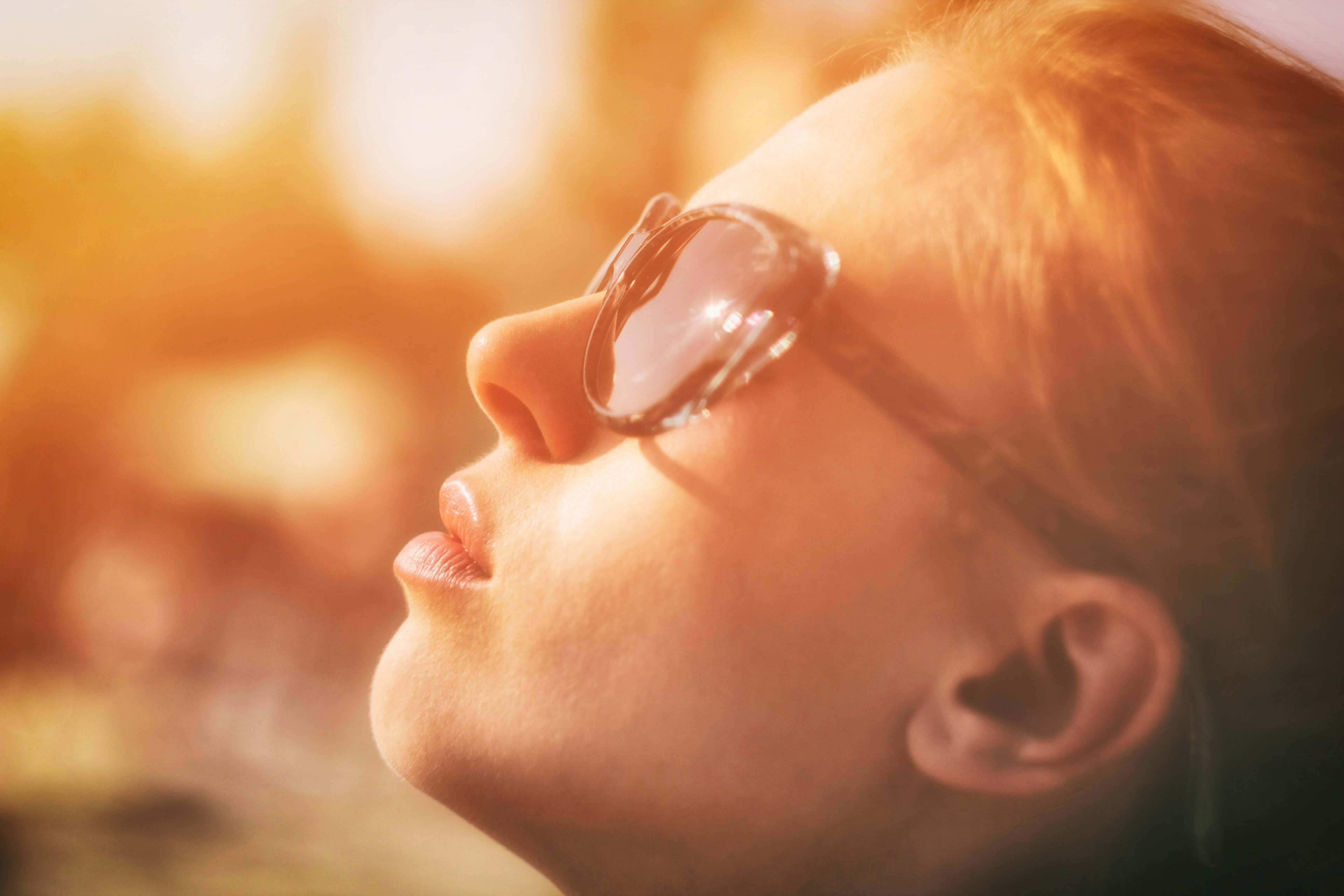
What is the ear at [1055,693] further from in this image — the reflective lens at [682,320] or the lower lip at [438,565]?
the lower lip at [438,565]

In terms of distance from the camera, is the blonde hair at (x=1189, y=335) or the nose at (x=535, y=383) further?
the nose at (x=535, y=383)

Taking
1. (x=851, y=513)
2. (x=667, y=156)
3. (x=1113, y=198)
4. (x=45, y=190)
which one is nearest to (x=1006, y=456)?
(x=851, y=513)

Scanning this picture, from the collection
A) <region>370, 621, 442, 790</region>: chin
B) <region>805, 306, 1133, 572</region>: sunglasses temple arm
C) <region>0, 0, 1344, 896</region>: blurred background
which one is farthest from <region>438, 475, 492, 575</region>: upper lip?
<region>0, 0, 1344, 896</region>: blurred background

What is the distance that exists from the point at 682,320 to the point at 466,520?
300 mm

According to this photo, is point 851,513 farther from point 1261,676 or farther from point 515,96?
point 515,96

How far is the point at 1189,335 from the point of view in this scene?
68cm

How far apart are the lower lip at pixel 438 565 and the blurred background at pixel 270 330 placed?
94 cm

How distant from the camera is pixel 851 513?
68 cm

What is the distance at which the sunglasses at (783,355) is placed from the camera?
674 millimetres

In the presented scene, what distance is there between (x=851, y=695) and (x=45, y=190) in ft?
6.30

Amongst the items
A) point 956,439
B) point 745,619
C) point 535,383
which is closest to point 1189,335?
point 956,439

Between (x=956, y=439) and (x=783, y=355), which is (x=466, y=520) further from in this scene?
(x=956, y=439)

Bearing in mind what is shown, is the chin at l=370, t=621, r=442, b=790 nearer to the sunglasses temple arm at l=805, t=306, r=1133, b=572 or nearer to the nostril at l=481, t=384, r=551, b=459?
the nostril at l=481, t=384, r=551, b=459

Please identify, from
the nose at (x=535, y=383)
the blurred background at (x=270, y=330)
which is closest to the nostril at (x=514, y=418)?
the nose at (x=535, y=383)
